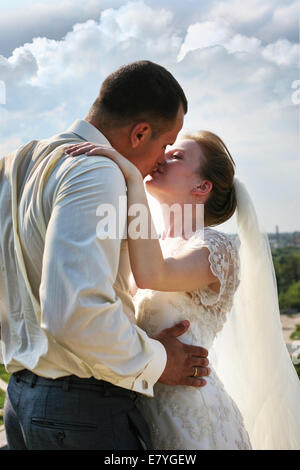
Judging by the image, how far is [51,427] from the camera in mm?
1777

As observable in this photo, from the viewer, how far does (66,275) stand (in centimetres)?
158

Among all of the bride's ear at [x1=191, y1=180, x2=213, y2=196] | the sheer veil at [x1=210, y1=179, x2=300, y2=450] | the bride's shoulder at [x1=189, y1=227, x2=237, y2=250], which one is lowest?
the sheer veil at [x1=210, y1=179, x2=300, y2=450]

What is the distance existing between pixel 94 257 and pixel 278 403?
6.51ft

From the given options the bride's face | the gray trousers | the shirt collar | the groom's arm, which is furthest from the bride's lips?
the gray trousers

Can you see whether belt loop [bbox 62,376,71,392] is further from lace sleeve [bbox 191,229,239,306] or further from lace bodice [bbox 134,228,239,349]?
lace sleeve [bbox 191,229,239,306]

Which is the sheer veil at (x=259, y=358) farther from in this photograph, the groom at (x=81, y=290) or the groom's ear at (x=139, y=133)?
the groom's ear at (x=139, y=133)

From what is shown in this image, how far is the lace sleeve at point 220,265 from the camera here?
2414mm

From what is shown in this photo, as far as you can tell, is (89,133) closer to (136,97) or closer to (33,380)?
(136,97)

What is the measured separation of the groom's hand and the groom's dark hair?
79cm

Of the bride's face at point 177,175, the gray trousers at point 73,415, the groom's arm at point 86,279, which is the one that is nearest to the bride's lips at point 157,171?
the bride's face at point 177,175

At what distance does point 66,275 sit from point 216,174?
4.59 ft

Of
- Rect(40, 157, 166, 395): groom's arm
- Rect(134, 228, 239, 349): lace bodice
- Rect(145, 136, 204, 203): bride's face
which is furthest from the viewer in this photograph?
Rect(145, 136, 204, 203): bride's face

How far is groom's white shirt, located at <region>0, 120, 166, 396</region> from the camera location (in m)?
1.59

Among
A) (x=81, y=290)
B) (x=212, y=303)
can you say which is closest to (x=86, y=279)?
(x=81, y=290)
